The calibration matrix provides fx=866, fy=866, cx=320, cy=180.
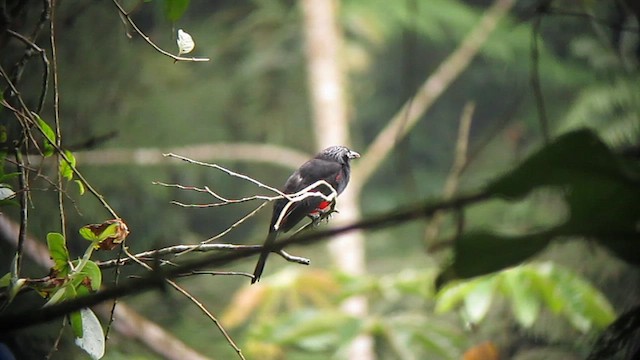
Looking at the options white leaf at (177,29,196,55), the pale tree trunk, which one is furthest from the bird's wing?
the pale tree trunk

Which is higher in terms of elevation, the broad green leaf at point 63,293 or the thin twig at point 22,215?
the thin twig at point 22,215

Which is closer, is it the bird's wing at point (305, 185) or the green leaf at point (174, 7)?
the green leaf at point (174, 7)

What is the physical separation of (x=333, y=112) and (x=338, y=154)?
197 cm

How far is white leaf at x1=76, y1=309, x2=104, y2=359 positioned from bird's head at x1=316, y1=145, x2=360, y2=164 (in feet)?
1.36

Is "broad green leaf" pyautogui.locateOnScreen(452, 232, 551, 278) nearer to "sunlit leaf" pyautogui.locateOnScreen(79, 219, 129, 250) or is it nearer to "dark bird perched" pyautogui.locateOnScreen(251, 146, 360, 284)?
"sunlit leaf" pyautogui.locateOnScreen(79, 219, 129, 250)

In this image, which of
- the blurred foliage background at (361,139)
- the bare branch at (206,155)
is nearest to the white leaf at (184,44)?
the blurred foliage background at (361,139)

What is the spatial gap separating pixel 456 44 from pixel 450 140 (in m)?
0.70

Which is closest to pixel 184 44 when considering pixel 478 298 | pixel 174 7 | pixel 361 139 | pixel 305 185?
pixel 174 7

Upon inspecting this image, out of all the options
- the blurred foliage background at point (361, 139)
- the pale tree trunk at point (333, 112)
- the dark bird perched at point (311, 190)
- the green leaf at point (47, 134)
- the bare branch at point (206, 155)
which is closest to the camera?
the green leaf at point (47, 134)

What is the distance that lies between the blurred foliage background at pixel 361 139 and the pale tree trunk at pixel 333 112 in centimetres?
9

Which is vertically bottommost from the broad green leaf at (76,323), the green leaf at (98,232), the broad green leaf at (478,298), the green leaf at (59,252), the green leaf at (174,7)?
the broad green leaf at (76,323)

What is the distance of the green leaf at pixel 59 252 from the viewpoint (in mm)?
738

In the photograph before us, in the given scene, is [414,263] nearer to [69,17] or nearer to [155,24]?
[155,24]

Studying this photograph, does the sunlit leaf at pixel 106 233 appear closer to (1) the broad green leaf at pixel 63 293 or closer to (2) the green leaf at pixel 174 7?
(1) the broad green leaf at pixel 63 293
